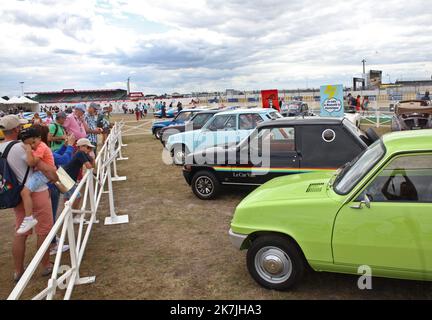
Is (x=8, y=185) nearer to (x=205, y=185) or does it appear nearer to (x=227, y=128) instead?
(x=205, y=185)

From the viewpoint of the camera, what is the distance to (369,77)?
70.8 meters

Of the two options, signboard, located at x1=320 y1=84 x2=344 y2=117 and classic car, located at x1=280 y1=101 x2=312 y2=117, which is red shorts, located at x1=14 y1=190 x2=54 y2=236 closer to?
signboard, located at x1=320 y1=84 x2=344 y2=117

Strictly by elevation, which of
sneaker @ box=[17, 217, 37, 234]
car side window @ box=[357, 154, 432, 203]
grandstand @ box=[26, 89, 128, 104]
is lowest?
sneaker @ box=[17, 217, 37, 234]

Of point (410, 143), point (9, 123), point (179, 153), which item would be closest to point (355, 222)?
point (410, 143)

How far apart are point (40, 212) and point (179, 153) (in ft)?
24.7

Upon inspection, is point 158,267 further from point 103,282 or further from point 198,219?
point 198,219

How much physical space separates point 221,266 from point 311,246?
4.86 ft

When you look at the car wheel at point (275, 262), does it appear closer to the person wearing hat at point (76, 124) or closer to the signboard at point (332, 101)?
the person wearing hat at point (76, 124)

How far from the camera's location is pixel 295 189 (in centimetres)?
414

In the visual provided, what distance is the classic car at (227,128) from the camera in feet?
33.8

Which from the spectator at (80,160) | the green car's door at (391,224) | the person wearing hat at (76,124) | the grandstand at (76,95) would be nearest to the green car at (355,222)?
the green car's door at (391,224)

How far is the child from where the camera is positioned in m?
4.01

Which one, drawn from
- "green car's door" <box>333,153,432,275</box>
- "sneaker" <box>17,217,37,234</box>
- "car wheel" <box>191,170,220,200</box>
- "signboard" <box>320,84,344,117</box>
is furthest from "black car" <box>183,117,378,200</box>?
"signboard" <box>320,84,344,117</box>
